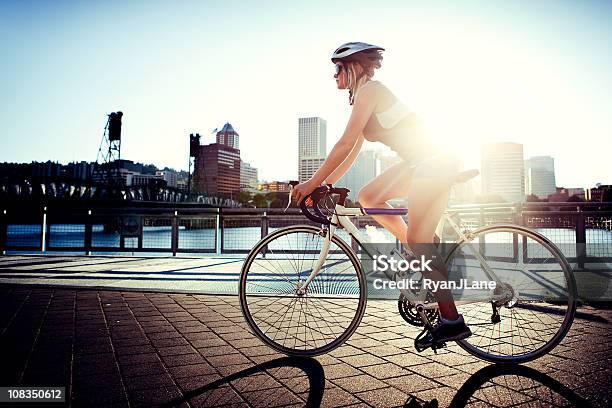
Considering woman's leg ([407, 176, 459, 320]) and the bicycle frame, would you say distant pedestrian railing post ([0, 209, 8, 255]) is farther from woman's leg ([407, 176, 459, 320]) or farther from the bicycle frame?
woman's leg ([407, 176, 459, 320])

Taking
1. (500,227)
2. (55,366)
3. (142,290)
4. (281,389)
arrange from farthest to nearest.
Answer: (142,290)
(500,227)
(55,366)
(281,389)

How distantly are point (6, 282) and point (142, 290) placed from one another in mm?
2447

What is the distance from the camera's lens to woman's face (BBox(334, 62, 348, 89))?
2.83 metres

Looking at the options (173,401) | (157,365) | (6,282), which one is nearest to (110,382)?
(157,365)

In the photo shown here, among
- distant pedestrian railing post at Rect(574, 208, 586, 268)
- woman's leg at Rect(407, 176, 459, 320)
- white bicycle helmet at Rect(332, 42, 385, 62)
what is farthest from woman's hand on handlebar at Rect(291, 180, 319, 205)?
distant pedestrian railing post at Rect(574, 208, 586, 268)

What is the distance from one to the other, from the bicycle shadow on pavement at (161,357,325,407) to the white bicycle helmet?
2076 millimetres

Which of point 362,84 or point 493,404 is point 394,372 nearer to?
point 493,404

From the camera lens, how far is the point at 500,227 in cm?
283

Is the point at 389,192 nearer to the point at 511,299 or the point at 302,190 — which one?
the point at 302,190

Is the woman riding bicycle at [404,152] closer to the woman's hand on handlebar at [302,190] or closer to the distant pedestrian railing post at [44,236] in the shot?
the woman's hand on handlebar at [302,190]

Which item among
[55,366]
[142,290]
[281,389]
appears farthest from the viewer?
[142,290]

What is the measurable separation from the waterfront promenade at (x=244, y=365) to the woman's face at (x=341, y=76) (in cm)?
190

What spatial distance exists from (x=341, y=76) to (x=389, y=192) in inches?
34.6

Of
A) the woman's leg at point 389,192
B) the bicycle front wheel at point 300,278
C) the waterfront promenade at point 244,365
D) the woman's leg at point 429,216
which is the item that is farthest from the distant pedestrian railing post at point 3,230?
the woman's leg at point 429,216
